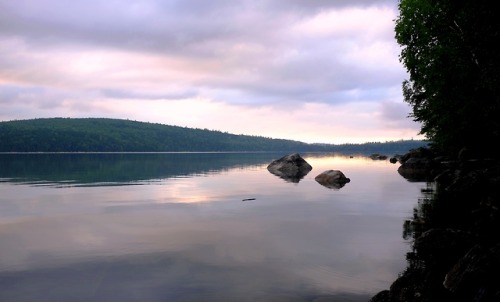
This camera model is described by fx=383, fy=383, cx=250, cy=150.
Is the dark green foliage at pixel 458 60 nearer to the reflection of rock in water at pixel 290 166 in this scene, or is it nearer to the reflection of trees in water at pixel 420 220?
the reflection of trees in water at pixel 420 220

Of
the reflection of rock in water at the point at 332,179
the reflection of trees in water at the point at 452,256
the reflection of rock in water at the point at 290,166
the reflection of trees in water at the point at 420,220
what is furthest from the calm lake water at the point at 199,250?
the reflection of rock in water at the point at 290,166

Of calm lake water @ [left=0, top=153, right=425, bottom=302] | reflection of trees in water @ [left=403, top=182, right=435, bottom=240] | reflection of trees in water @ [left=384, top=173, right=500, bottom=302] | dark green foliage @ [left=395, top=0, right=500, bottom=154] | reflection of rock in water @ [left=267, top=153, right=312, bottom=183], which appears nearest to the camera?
reflection of trees in water @ [left=384, top=173, right=500, bottom=302]

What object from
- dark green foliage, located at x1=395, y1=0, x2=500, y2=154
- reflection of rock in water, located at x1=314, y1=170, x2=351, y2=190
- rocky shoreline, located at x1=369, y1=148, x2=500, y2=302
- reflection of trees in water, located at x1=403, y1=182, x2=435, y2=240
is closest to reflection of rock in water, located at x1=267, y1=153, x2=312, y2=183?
reflection of rock in water, located at x1=314, y1=170, x2=351, y2=190

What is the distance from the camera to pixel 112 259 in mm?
12195

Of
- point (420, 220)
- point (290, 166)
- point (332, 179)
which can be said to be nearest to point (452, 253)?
point (420, 220)

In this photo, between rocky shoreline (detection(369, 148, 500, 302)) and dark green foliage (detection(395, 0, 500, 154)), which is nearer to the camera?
rocky shoreline (detection(369, 148, 500, 302))

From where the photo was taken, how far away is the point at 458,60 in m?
29.1

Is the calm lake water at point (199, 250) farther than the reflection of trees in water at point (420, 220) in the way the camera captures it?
No

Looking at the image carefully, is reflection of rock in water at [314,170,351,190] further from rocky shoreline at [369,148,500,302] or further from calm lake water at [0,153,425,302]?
rocky shoreline at [369,148,500,302]

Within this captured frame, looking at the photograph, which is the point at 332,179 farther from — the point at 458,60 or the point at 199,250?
the point at 199,250

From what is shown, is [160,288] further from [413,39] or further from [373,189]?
[413,39]

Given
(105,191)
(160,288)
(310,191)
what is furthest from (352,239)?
(105,191)

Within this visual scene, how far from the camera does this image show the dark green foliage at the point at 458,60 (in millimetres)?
20359

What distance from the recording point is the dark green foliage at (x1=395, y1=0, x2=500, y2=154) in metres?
20.4
